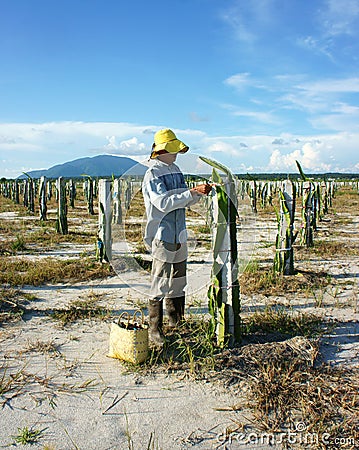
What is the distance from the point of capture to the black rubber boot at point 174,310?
3.96m

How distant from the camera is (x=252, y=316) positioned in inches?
170

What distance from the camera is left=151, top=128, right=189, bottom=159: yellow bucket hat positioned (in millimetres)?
3471

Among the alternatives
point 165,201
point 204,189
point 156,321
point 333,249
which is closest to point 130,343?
point 156,321


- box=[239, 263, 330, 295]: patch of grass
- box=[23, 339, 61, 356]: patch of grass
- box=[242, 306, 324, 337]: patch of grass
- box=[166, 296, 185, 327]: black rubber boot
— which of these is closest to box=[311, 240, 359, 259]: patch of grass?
box=[239, 263, 330, 295]: patch of grass

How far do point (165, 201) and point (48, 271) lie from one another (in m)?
3.56

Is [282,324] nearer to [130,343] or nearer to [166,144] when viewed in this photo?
[130,343]

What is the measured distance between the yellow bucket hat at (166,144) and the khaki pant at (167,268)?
77 cm

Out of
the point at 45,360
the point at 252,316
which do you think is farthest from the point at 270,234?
the point at 45,360

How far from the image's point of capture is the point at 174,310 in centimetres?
397

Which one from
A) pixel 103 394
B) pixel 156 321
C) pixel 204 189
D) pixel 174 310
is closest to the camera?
pixel 103 394

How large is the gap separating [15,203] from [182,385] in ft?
70.2

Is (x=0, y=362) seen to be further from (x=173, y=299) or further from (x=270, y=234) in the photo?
(x=270, y=234)

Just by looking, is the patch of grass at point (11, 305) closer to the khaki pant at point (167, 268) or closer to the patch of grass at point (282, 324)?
the khaki pant at point (167, 268)

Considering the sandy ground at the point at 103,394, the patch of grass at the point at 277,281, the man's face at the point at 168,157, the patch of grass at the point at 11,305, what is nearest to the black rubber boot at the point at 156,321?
the sandy ground at the point at 103,394
